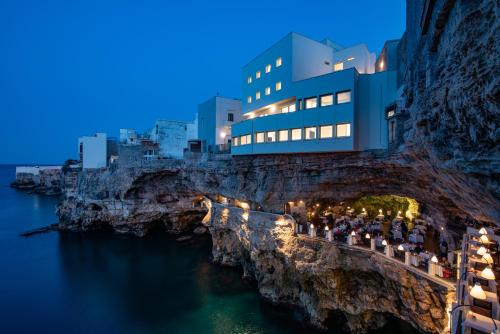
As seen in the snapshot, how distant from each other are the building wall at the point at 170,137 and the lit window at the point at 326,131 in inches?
1242

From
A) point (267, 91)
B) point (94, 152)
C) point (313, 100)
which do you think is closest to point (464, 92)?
point (313, 100)

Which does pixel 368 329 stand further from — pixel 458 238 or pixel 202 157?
pixel 202 157

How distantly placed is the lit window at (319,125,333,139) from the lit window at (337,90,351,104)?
1971 millimetres

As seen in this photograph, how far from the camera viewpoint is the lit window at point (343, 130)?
661 inches

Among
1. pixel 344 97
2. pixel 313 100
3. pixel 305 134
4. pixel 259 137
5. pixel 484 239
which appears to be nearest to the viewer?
pixel 484 239

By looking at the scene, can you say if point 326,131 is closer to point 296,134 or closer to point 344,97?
point 296,134

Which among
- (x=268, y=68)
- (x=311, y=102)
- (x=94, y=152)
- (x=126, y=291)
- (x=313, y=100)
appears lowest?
(x=126, y=291)

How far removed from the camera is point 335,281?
53.3ft

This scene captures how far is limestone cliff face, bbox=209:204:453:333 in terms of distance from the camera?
40.3 ft

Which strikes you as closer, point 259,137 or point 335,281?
point 335,281

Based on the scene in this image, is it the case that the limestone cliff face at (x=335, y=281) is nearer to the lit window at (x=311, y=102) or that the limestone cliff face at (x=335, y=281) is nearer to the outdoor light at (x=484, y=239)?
the outdoor light at (x=484, y=239)

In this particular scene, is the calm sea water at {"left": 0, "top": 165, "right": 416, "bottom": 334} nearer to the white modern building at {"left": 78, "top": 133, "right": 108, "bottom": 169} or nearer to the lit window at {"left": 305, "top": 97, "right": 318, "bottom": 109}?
the white modern building at {"left": 78, "top": 133, "right": 108, "bottom": 169}

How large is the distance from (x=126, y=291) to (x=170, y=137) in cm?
2762

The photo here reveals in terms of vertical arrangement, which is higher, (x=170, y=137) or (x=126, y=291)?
(x=170, y=137)
